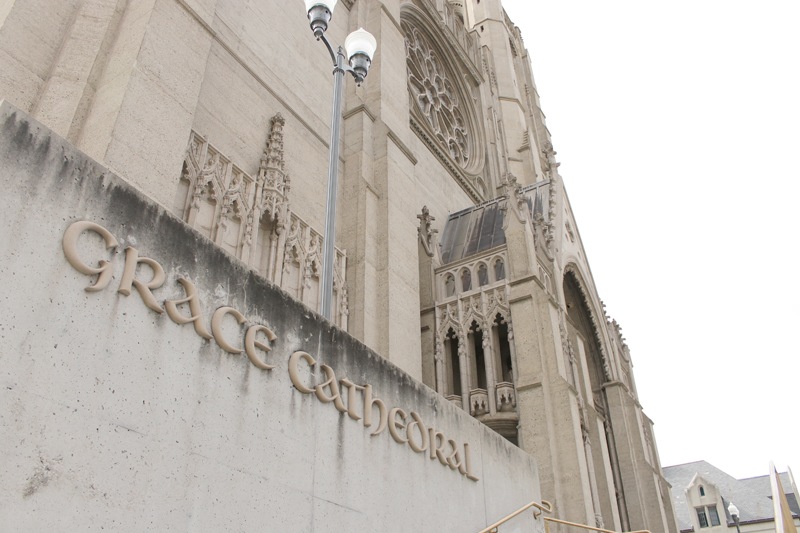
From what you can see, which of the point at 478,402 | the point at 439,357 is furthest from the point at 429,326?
the point at 478,402

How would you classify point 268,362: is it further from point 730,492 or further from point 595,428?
point 730,492

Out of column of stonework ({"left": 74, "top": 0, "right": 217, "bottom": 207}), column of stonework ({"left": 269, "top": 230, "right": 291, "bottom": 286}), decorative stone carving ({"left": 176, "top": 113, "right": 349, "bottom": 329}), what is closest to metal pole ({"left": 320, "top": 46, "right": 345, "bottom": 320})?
column of stonework ({"left": 74, "top": 0, "right": 217, "bottom": 207})

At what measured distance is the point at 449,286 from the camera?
17141 millimetres

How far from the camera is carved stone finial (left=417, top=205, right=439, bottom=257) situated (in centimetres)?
1794

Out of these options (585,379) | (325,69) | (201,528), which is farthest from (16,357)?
(585,379)

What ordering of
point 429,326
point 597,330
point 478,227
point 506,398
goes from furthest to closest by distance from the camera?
point 597,330 → point 478,227 → point 429,326 → point 506,398

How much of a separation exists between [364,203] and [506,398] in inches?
214

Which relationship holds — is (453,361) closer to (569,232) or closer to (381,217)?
(381,217)

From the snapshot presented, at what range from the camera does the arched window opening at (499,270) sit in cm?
1658

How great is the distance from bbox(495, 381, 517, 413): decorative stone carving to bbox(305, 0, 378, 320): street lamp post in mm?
7960

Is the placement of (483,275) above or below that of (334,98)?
above

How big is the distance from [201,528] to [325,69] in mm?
13964

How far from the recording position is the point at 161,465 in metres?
4.02

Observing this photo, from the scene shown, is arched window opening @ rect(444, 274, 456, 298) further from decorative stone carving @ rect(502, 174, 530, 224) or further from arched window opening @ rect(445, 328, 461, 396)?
decorative stone carving @ rect(502, 174, 530, 224)
